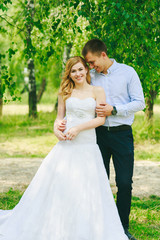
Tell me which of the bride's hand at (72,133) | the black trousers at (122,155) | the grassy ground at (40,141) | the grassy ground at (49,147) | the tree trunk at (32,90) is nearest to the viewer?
the bride's hand at (72,133)

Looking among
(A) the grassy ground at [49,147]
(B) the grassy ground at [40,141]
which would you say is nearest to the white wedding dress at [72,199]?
(A) the grassy ground at [49,147]

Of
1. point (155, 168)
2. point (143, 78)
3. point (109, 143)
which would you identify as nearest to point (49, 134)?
point (155, 168)

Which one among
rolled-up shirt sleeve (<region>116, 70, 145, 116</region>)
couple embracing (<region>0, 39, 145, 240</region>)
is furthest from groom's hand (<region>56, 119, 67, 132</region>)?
rolled-up shirt sleeve (<region>116, 70, 145, 116</region>)

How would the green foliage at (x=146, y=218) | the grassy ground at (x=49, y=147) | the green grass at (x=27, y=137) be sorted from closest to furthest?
the green foliage at (x=146, y=218) < the grassy ground at (x=49, y=147) < the green grass at (x=27, y=137)

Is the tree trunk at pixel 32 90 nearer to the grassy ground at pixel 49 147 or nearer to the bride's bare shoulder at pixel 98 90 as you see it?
the grassy ground at pixel 49 147

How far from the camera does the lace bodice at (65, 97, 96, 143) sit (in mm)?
3706

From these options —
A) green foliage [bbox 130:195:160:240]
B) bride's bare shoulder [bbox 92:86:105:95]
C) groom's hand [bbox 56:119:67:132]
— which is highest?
bride's bare shoulder [bbox 92:86:105:95]

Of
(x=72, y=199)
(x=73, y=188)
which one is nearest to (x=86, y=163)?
(x=73, y=188)

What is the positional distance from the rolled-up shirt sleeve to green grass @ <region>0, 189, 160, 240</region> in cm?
152

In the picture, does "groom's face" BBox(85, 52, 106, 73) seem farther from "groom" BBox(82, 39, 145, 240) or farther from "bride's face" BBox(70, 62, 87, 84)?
"bride's face" BBox(70, 62, 87, 84)

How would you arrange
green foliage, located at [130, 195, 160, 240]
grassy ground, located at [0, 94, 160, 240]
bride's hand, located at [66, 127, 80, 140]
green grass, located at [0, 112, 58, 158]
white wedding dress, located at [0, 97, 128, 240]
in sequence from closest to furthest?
white wedding dress, located at [0, 97, 128, 240] → bride's hand, located at [66, 127, 80, 140] → green foliage, located at [130, 195, 160, 240] → grassy ground, located at [0, 94, 160, 240] → green grass, located at [0, 112, 58, 158]

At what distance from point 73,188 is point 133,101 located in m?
1.09

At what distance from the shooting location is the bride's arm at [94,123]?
142 inches

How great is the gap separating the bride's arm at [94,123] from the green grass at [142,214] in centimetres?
149
